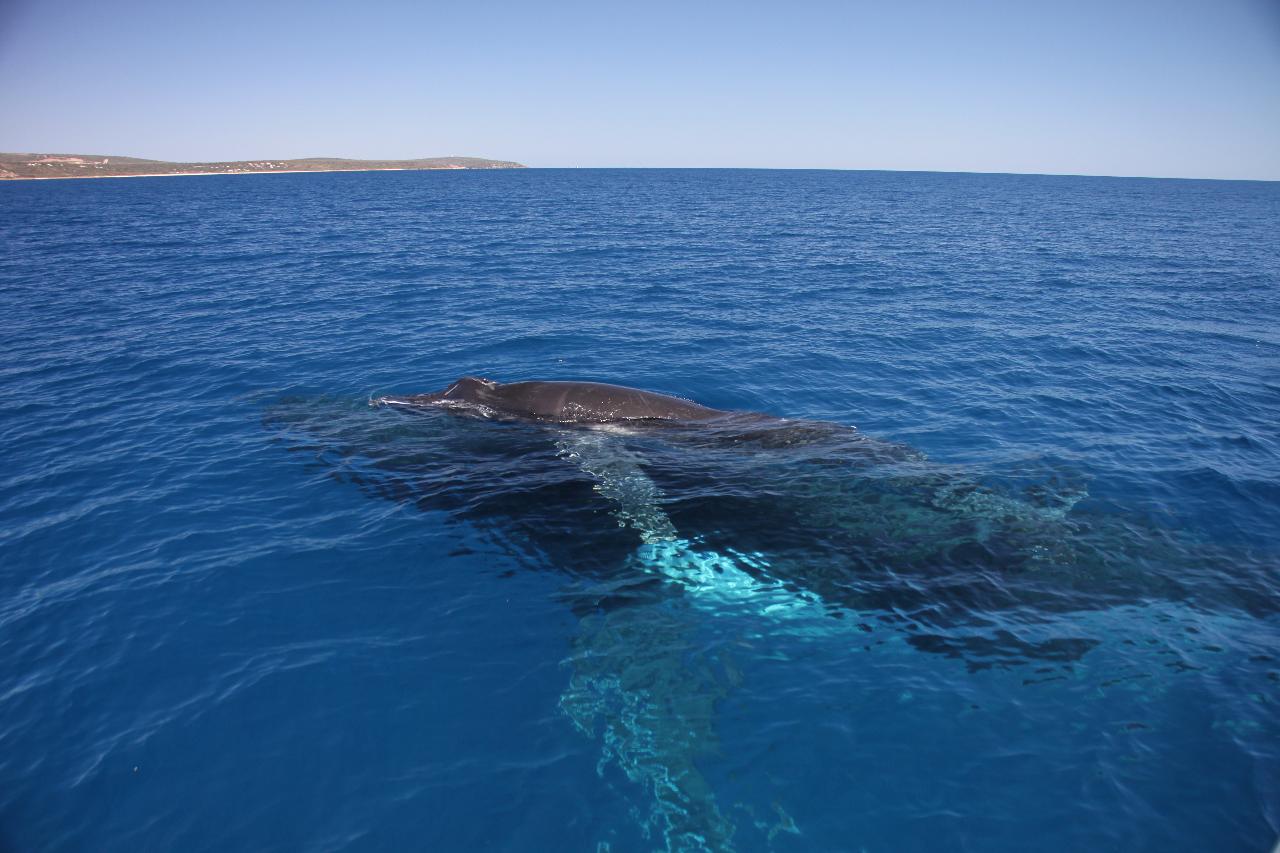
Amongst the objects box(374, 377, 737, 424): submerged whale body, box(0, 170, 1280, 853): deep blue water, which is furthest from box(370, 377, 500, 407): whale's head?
box(0, 170, 1280, 853): deep blue water

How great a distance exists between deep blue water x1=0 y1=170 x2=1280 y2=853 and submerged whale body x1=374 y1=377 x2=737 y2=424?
0.72 m

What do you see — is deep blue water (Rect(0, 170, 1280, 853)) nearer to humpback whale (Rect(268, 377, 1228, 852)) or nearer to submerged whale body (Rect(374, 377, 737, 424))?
humpback whale (Rect(268, 377, 1228, 852))

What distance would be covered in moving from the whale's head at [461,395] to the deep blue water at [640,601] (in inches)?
28.3

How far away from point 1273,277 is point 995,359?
2954 cm

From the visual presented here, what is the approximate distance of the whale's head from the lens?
1723 cm

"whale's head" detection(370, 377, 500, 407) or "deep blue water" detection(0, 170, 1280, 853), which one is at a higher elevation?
"whale's head" detection(370, 377, 500, 407)

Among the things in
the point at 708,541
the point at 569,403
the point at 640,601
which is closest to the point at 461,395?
the point at 569,403

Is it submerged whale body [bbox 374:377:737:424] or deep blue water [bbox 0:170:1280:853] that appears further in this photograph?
submerged whale body [bbox 374:377:737:424]

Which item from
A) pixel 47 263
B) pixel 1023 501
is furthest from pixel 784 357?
pixel 47 263

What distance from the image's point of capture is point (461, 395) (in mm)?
17391

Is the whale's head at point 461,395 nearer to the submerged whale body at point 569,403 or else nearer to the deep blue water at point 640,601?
the submerged whale body at point 569,403

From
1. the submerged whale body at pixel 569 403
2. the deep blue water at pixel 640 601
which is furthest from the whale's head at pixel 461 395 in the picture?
the deep blue water at pixel 640 601

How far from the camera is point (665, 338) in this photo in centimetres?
2612

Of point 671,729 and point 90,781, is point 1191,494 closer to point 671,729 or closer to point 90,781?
point 671,729
